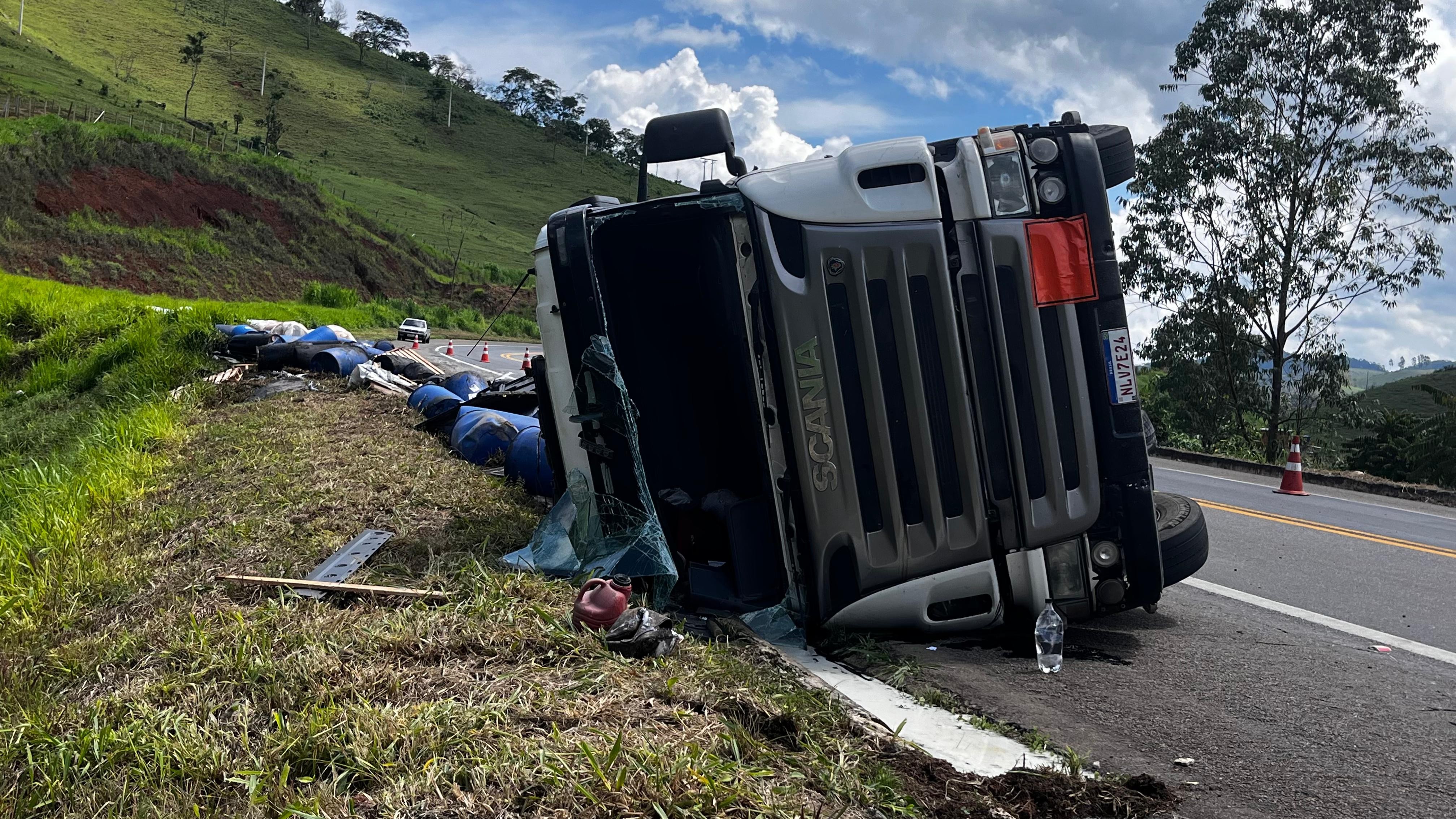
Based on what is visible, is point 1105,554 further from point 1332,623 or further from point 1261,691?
point 1332,623

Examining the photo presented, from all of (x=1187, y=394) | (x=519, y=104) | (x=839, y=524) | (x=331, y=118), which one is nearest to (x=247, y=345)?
(x=839, y=524)

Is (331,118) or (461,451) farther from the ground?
(331,118)

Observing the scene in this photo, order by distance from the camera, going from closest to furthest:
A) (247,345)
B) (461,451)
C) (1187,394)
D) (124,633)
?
1. (124,633)
2. (461,451)
3. (247,345)
4. (1187,394)

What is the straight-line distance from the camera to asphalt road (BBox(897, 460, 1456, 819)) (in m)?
3.00

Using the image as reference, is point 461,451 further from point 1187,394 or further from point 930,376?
point 1187,394

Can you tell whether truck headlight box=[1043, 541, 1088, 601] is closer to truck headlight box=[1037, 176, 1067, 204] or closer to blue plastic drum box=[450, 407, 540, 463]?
truck headlight box=[1037, 176, 1067, 204]

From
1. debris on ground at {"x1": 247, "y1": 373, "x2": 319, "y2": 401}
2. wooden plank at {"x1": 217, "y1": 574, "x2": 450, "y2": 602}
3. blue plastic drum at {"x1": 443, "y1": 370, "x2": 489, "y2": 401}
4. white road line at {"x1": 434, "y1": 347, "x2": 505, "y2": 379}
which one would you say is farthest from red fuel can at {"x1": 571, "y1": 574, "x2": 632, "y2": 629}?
white road line at {"x1": 434, "y1": 347, "x2": 505, "y2": 379}

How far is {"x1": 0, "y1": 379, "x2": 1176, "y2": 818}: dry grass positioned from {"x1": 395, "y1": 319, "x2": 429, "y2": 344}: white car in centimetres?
2941

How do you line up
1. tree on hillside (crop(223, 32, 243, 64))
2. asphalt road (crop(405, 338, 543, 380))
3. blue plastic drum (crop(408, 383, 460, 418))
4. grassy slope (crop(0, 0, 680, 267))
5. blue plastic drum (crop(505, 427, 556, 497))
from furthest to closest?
tree on hillside (crop(223, 32, 243, 64)) → grassy slope (crop(0, 0, 680, 267)) → asphalt road (crop(405, 338, 543, 380)) → blue plastic drum (crop(408, 383, 460, 418)) → blue plastic drum (crop(505, 427, 556, 497))

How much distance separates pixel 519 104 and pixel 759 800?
457ft

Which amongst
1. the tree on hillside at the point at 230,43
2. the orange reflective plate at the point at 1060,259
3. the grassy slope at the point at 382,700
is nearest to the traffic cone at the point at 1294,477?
the orange reflective plate at the point at 1060,259

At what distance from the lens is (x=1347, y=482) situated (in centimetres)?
1431

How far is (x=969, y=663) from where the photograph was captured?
4.01 m

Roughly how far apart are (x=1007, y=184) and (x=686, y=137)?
128 cm
